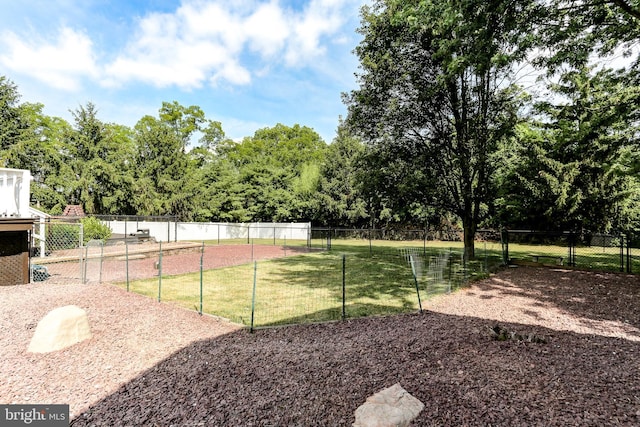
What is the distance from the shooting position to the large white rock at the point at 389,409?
262 cm

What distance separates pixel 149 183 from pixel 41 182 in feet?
33.9

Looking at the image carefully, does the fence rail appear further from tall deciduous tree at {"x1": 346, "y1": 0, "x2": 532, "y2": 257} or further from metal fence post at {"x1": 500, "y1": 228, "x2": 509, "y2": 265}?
tall deciduous tree at {"x1": 346, "y1": 0, "x2": 532, "y2": 257}

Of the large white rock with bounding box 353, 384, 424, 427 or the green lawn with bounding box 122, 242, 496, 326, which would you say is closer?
the large white rock with bounding box 353, 384, 424, 427

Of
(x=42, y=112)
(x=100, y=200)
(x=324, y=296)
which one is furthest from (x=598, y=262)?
(x=42, y=112)

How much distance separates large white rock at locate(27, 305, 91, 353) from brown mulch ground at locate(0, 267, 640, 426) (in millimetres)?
145

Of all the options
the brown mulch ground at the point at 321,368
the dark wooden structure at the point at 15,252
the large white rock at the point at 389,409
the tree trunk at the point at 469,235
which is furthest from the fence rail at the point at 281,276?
the large white rock at the point at 389,409

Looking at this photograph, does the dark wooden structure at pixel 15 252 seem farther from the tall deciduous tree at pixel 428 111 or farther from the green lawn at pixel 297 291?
the tall deciduous tree at pixel 428 111

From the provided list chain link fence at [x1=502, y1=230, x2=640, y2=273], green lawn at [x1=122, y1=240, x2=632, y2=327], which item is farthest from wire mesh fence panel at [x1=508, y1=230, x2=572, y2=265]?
green lawn at [x1=122, y1=240, x2=632, y2=327]

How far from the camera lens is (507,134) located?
1327cm

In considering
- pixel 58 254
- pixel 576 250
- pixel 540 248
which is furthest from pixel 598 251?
pixel 58 254

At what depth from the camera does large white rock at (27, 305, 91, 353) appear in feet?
14.2

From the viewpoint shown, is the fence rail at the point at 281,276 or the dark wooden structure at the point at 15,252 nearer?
the fence rail at the point at 281,276

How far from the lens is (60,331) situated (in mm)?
4410

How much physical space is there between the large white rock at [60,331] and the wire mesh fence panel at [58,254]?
5151 mm
